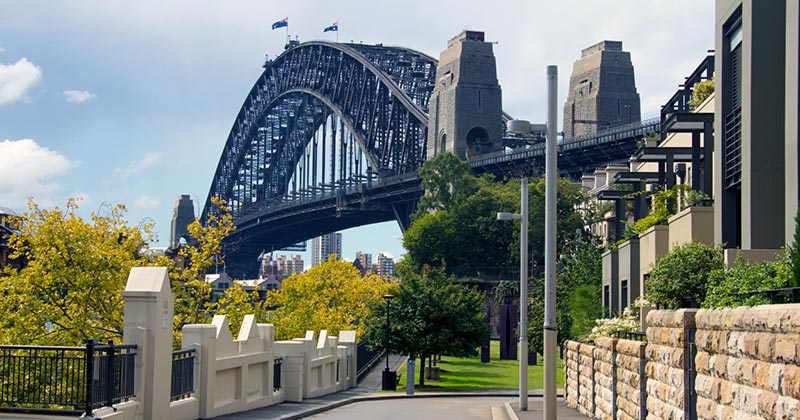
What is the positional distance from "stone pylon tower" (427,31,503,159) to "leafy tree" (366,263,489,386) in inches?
2495

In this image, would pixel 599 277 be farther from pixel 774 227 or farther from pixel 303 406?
pixel 774 227

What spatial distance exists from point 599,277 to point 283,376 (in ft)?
73.8

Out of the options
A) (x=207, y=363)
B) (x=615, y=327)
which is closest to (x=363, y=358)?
(x=615, y=327)

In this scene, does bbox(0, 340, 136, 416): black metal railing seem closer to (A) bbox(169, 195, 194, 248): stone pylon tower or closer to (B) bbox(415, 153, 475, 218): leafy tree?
(B) bbox(415, 153, 475, 218): leafy tree

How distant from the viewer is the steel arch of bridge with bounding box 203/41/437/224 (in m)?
143

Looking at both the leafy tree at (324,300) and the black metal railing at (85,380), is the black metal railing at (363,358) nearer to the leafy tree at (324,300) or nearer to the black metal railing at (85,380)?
the leafy tree at (324,300)

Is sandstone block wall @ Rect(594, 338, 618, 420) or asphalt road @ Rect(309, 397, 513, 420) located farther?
asphalt road @ Rect(309, 397, 513, 420)

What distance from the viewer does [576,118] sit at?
124m

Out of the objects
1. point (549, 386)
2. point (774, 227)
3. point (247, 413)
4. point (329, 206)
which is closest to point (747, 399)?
point (549, 386)

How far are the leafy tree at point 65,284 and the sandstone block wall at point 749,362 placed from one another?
21656 millimetres

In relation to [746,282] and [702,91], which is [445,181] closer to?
[702,91]

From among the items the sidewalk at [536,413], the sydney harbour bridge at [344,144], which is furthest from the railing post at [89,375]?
the sydney harbour bridge at [344,144]

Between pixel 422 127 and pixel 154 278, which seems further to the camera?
pixel 422 127

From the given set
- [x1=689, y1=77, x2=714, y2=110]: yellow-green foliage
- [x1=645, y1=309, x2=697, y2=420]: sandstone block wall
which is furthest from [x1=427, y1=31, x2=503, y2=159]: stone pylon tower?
[x1=645, y1=309, x2=697, y2=420]: sandstone block wall
